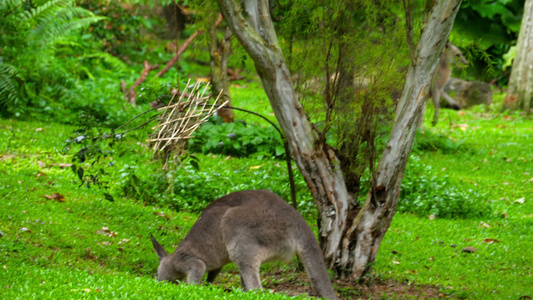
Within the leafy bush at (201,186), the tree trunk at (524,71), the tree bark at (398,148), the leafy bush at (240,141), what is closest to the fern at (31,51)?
the leafy bush at (240,141)

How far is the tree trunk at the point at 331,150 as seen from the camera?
5.82 meters

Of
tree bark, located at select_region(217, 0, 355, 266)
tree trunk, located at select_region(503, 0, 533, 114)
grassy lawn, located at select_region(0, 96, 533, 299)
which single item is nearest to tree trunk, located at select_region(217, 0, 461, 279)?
tree bark, located at select_region(217, 0, 355, 266)

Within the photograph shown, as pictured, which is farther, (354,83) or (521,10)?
(521,10)

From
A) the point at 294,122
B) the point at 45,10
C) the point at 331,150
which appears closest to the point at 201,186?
the point at 331,150

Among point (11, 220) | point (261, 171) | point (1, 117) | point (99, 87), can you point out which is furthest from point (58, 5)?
point (11, 220)

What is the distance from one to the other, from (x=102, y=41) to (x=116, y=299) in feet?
58.2

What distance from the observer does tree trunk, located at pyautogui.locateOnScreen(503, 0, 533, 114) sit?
60.1ft

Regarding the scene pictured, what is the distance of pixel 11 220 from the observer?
7.22 m

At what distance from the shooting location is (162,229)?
26.2ft

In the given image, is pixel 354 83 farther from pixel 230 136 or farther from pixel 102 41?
pixel 102 41

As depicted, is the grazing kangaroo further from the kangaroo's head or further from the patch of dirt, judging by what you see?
the patch of dirt

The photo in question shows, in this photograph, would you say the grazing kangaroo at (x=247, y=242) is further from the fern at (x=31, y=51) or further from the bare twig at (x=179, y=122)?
the fern at (x=31, y=51)

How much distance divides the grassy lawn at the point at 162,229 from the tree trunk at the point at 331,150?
605 millimetres

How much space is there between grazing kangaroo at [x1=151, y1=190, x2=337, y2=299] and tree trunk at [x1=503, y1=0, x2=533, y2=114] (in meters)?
15.4
